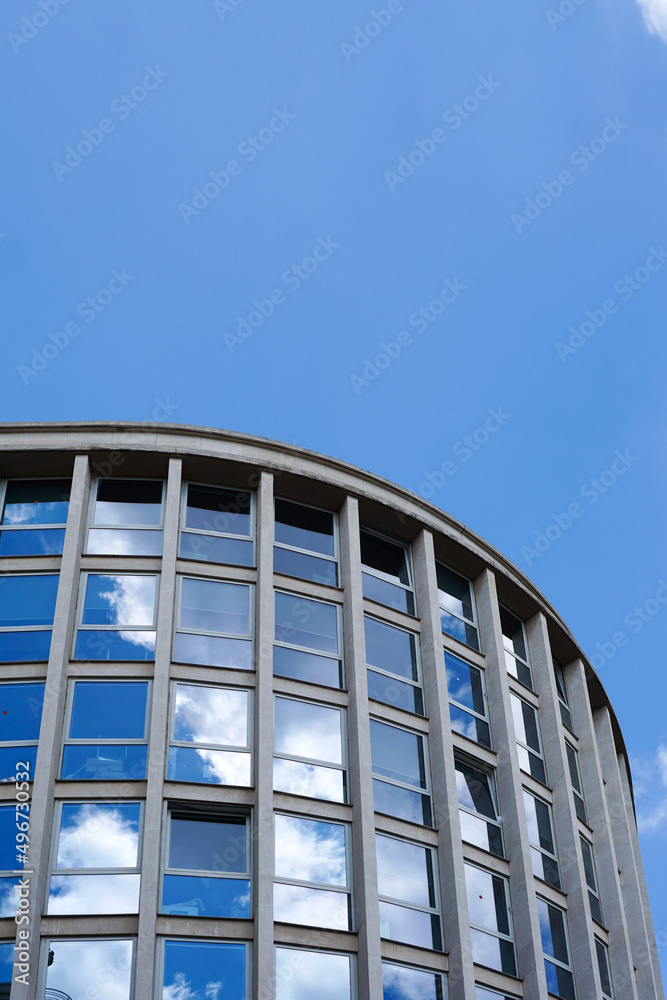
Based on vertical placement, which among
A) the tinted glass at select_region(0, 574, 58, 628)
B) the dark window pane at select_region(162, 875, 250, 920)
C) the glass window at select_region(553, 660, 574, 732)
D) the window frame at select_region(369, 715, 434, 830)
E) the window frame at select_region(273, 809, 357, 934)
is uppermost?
the glass window at select_region(553, 660, 574, 732)

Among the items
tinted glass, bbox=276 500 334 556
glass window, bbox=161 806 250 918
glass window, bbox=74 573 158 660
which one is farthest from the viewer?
tinted glass, bbox=276 500 334 556

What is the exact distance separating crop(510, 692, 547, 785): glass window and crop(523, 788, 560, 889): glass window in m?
0.82

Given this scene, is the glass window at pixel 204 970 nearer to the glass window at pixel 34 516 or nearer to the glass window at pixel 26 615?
the glass window at pixel 26 615

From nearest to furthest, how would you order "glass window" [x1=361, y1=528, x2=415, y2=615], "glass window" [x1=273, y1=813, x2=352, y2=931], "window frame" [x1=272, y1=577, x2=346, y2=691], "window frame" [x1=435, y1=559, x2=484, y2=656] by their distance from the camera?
"glass window" [x1=273, y1=813, x2=352, y2=931]
"window frame" [x1=272, y1=577, x2=346, y2=691]
"glass window" [x1=361, y1=528, x2=415, y2=615]
"window frame" [x1=435, y1=559, x2=484, y2=656]

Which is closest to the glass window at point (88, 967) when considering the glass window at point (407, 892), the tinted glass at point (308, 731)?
the glass window at point (407, 892)

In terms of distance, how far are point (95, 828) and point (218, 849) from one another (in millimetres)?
2520

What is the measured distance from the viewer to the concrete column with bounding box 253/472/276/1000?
2241cm

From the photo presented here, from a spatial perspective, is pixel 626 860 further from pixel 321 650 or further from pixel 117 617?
pixel 117 617

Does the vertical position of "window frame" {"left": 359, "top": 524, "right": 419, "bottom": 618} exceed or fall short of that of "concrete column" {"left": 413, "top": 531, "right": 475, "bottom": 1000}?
it exceeds it

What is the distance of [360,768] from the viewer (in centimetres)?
2569

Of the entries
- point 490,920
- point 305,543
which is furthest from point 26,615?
point 490,920

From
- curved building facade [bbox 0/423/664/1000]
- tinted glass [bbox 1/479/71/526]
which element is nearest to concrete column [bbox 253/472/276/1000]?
curved building facade [bbox 0/423/664/1000]

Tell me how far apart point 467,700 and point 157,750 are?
902 centimetres

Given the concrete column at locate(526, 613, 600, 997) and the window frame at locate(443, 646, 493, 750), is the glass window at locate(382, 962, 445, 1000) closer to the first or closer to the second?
the concrete column at locate(526, 613, 600, 997)
